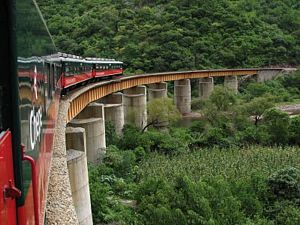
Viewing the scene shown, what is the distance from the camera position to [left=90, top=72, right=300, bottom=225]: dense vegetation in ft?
68.5

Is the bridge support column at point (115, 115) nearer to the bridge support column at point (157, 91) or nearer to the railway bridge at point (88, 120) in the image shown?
the railway bridge at point (88, 120)

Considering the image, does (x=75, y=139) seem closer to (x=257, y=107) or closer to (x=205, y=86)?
(x=257, y=107)

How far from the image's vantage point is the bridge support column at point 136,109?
44562mm

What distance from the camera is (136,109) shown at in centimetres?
4491

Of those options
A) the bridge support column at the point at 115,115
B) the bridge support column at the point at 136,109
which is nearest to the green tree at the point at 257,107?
the bridge support column at the point at 136,109

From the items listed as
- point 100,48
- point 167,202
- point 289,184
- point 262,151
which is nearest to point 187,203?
point 167,202

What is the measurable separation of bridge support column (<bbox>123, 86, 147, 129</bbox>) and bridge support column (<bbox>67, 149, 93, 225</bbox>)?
90.4 ft

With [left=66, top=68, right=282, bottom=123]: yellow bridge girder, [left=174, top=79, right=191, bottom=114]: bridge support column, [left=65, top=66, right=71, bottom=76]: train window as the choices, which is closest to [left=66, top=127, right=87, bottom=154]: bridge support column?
[left=66, top=68, right=282, bottom=123]: yellow bridge girder

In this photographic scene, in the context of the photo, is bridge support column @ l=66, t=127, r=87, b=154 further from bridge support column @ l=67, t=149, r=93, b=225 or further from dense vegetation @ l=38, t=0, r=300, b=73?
dense vegetation @ l=38, t=0, r=300, b=73

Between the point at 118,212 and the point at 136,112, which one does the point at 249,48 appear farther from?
the point at 118,212

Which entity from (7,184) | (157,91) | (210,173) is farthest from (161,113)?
(7,184)

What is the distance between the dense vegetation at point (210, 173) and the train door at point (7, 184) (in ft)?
49.5

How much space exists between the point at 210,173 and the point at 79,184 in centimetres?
1287

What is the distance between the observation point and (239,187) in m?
23.6
